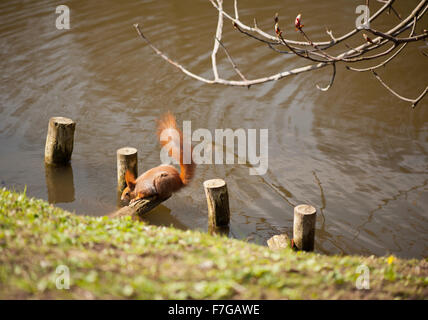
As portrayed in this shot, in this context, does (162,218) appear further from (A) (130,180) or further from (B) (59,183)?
(B) (59,183)

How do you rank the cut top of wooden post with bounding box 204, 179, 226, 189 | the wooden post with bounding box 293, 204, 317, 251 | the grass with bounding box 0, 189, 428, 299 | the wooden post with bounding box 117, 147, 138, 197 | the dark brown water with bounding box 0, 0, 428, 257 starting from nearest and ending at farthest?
1. the grass with bounding box 0, 189, 428, 299
2. the wooden post with bounding box 293, 204, 317, 251
3. the cut top of wooden post with bounding box 204, 179, 226, 189
4. the wooden post with bounding box 117, 147, 138, 197
5. the dark brown water with bounding box 0, 0, 428, 257

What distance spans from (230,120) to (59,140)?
407 cm

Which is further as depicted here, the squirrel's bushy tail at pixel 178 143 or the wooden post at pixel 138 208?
the squirrel's bushy tail at pixel 178 143

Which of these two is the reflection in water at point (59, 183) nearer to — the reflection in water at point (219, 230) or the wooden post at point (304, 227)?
the reflection in water at point (219, 230)

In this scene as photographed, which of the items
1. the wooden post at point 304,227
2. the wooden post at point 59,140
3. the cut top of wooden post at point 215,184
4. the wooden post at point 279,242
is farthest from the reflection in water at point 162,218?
the wooden post at point 59,140

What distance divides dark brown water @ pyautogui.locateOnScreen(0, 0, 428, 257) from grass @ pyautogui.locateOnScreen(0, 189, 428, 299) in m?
1.74

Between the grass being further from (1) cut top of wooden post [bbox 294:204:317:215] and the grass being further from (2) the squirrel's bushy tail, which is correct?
(2) the squirrel's bushy tail

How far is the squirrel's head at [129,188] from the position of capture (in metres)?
6.87

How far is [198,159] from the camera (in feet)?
30.3

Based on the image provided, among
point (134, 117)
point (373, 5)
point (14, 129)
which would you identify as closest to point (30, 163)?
point (14, 129)

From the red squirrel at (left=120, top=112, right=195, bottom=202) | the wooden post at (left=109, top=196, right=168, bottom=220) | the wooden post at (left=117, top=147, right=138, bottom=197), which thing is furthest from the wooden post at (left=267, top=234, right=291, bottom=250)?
the wooden post at (left=117, top=147, right=138, bottom=197)

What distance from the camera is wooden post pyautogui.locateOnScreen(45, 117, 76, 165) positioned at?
796cm

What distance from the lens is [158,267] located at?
4422mm

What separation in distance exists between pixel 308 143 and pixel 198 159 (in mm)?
2452
